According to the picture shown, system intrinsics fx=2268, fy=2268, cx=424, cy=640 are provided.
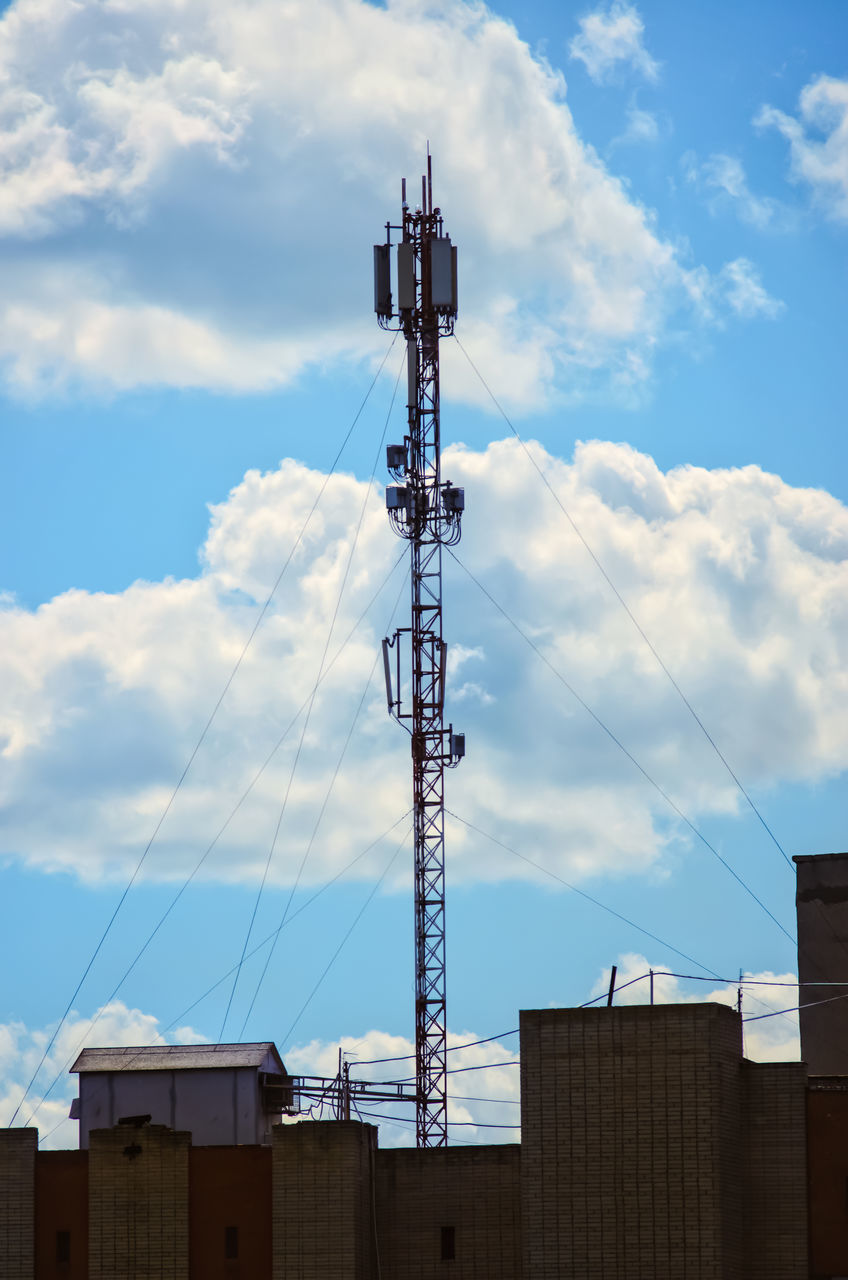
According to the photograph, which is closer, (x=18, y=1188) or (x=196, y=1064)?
(x=18, y=1188)

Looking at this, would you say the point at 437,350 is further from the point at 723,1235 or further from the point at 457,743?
the point at 723,1235

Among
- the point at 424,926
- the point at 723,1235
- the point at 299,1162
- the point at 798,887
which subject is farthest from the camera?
the point at 424,926

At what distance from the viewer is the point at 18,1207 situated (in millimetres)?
49969

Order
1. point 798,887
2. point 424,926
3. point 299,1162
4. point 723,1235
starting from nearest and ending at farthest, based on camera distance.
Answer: point 723,1235
point 299,1162
point 798,887
point 424,926

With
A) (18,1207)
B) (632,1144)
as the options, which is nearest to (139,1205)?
(18,1207)

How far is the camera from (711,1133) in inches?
1781

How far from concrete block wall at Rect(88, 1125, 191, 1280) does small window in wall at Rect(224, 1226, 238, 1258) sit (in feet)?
2.94

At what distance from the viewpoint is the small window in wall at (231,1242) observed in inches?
1907

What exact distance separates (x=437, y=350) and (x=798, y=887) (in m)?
18.5

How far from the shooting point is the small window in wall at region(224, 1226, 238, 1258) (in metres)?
48.4

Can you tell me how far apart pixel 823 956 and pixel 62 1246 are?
18.6 m

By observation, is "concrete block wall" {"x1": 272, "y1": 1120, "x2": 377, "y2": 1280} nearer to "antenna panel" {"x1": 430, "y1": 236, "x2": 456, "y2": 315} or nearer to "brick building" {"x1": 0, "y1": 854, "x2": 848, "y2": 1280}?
"brick building" {"x1": 0, "y1": 854, "x2": 848, "y2": 1280}

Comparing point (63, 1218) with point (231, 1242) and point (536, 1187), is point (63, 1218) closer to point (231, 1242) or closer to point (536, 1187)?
point (231, 1242)

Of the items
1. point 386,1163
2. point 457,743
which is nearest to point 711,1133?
point 386,1163
